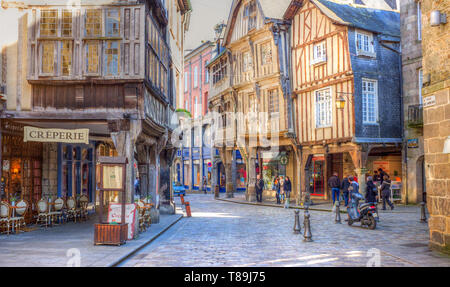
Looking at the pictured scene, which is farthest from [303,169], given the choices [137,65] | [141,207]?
[137,65]

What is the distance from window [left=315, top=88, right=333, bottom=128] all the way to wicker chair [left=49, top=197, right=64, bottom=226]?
44.1 feet

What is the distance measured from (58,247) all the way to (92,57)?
16.3 ft

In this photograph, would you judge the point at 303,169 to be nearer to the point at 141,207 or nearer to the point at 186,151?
the point at 141,207

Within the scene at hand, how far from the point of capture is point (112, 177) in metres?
11.4

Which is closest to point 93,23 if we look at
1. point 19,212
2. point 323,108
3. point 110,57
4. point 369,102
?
point 110,57

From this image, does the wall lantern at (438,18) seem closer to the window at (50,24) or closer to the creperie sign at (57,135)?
the creperie sign at (57,135)

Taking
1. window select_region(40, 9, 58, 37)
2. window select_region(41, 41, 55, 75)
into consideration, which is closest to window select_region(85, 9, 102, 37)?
window select_region(40, 9, 58, 37)

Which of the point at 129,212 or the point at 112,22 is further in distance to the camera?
the point at 112,22

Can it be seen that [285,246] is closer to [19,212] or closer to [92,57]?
[92,57]

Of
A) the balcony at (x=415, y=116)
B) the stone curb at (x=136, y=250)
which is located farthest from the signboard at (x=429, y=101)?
the balcony at (x=415, y=116)

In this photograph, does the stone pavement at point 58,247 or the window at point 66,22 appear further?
the window at point 66,22

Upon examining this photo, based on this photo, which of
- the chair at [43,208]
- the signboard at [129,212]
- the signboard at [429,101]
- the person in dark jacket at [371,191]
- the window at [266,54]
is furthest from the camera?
the window at [266,54]

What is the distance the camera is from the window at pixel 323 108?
76.4ft

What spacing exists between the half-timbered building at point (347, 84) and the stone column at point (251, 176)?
11.4 feet
